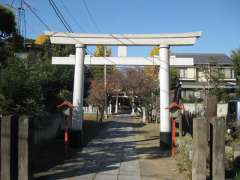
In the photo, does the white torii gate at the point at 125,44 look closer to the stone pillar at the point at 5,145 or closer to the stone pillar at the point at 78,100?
the stone pillar at the point at 78,100

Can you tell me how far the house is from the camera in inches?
1884

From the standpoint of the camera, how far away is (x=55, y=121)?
79.9 feet

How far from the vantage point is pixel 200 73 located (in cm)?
6278

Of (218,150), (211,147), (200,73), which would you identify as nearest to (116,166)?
(211,147)

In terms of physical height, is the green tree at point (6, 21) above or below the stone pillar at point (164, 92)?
above

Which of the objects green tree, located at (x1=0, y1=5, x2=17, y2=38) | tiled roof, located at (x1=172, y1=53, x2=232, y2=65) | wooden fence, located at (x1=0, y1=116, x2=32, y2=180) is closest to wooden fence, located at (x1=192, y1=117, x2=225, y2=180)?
wooden fence, located at (x1=0, y1=116, x2=32, y2=180)

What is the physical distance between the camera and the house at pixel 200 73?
47844 millimetres

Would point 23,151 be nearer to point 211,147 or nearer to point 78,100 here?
point 211,147

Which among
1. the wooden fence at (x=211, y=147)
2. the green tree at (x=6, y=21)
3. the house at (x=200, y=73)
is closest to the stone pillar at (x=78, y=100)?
the green tree at (x=6, y=21)

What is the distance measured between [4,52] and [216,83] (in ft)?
98.7

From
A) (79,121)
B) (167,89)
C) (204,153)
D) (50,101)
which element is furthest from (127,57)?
(204,153)

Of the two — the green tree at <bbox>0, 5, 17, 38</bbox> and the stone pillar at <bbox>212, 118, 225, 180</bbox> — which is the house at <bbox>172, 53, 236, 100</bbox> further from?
the stone pillar at <bbox>212, 118, 225, 180</bbox>

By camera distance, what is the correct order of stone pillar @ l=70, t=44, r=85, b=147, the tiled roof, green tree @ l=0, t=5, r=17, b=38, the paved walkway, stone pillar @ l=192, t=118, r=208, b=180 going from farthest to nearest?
1. the tiled roof
2. stone pillar @ l=70, t=44, r=85, b=147
3. green tree @ l=0, t=5, r=17, b=38
4. the paved walkway
5. stone pillar @ l=192, t=118, r=208, b=180

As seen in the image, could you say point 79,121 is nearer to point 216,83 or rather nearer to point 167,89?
point 167,89
